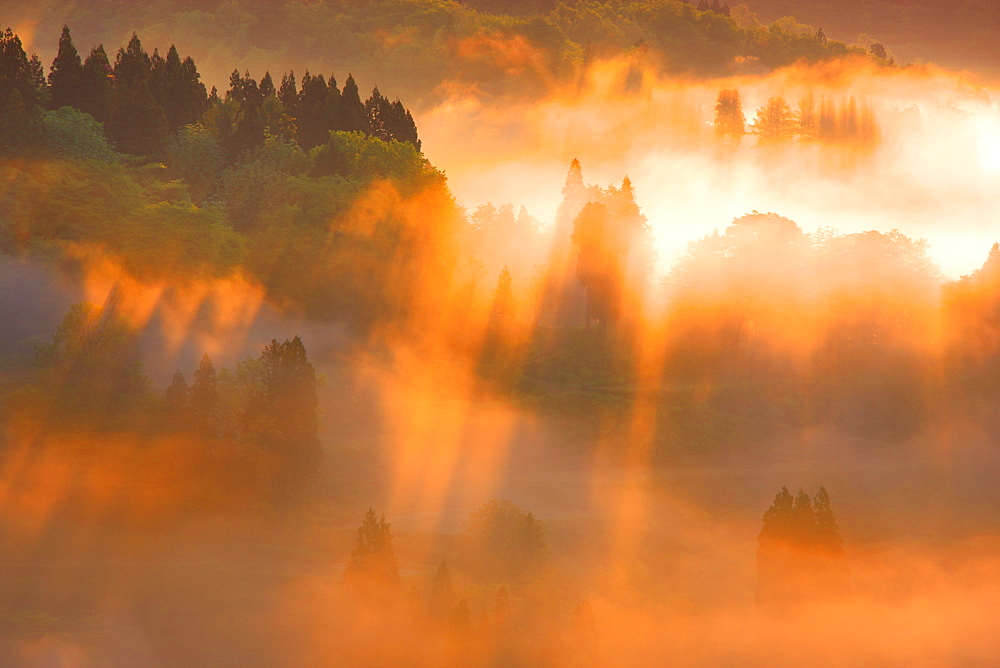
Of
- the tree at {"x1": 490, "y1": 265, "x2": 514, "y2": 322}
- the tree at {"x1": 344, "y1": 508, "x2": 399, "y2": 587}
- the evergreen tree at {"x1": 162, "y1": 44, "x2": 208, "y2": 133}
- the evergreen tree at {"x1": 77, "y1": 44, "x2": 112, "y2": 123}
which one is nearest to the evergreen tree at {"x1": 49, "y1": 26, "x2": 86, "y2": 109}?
the evergreen tree at {"x1": 77, "y1": 44, "x2": 112, "y2": 123}

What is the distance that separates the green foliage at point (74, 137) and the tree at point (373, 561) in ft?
178

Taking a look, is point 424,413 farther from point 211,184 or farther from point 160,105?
point 160,105

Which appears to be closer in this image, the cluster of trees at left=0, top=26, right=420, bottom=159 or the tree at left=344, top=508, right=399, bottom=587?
the tree at left=344, top=508, right=399, bottom=587

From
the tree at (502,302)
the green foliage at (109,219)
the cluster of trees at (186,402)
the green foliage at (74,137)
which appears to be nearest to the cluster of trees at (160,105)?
the green foliage at (74,137)

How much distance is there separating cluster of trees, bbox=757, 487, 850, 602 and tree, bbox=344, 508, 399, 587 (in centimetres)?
2135

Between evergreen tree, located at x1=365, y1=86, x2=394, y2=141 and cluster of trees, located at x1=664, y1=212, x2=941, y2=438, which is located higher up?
evergreen tree, located at x1=365, y1=86, x2=394, y2=141

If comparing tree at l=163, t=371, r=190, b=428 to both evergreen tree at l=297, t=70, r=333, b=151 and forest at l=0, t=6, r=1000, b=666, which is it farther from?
evergreen tree at l=297, t=70, r=333, b=151

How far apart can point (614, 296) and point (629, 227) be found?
923 centimetres

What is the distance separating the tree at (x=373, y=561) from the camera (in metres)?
48.8

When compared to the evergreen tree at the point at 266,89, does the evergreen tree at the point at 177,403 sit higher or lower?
lower

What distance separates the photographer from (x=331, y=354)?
86.9m

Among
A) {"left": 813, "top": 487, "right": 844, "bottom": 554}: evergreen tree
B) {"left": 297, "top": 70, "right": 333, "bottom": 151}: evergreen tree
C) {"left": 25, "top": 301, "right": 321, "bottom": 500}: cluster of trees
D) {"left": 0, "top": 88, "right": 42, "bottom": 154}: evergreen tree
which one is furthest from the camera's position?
{"left": 297, "top": 70, "right": 333, "bottom": 151}: evergreen tree

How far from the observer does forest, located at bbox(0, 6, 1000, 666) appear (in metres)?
49.2

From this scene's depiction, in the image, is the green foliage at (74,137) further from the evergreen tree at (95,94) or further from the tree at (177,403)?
the tree at (177,403)
